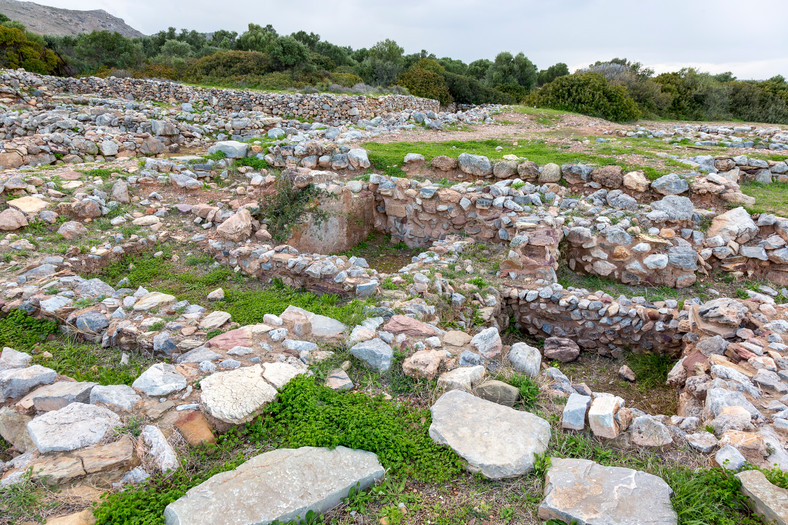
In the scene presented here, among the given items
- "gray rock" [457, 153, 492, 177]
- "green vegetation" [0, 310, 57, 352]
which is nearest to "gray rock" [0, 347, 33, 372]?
"green vegetation" [0, 310, 57, 352]

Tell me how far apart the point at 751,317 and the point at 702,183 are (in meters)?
2.86

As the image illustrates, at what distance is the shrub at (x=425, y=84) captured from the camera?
2308 centimetres

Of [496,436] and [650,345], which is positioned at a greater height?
[496,436]

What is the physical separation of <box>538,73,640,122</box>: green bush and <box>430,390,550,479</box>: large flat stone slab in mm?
13834

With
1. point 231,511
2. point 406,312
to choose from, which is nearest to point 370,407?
point 231,511

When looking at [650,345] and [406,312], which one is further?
[650,345]

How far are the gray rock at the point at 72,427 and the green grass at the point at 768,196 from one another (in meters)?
7.77

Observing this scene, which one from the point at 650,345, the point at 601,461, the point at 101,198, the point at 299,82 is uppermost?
the point at 299,82

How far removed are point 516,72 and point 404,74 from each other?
10.6 meters

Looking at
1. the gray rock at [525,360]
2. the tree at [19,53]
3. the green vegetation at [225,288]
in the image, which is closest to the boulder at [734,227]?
the gray rock at [525,360]

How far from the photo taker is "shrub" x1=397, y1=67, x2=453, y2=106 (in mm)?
23078

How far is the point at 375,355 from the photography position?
341 centimetres

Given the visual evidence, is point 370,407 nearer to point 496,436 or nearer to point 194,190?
point 496,436

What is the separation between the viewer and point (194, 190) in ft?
23.5
